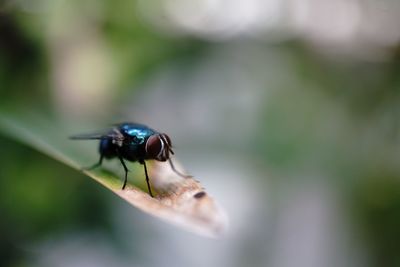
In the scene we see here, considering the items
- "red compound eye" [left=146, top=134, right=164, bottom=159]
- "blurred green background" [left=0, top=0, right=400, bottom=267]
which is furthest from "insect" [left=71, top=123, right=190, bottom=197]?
"blurred green background" [left=0, top=0, right=400, bottom=267]

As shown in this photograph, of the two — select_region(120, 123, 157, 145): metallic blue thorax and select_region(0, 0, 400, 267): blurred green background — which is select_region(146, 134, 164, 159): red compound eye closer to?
select_region(120, 123, 157, 145): metallic blue thorax

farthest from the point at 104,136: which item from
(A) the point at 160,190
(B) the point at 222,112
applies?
(B) the point at 222,112

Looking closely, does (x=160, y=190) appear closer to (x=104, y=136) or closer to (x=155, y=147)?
(x=155, y=147)

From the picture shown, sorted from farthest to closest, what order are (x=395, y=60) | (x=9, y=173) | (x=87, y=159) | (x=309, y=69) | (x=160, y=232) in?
1. (x=309, y=69)
2. (x=160, y=232)
3. (x=395, y=60)
4. (x=9, y=173)
5. (x=87, y=159)

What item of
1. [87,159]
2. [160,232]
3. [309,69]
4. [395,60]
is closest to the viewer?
[87,159]

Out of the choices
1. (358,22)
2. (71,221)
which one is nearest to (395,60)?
(358,22)

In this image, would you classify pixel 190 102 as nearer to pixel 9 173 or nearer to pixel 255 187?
pixel 255 187

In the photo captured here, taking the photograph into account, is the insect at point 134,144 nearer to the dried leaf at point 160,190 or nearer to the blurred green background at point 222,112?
the dried leaf at point 160,190
